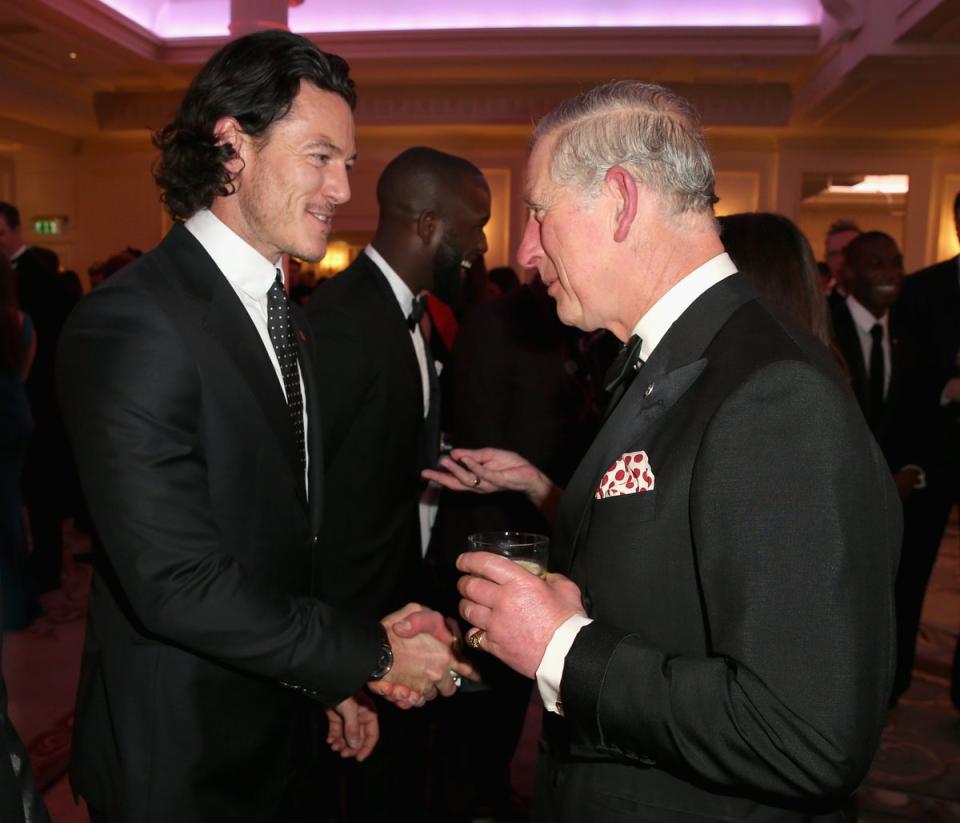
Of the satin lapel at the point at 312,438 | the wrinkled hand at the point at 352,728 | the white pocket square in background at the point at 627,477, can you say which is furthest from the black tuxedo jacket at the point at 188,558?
the white pocket square in background at the point at 627,477

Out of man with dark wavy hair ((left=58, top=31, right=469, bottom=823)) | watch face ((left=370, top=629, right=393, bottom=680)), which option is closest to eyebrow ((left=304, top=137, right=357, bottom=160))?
man with dark wavy hair ((left=58, top=31, right=469, bottom=823))

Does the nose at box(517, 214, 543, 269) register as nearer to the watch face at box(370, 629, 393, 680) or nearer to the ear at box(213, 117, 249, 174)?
the ear at box(213, 117, 249, 174)

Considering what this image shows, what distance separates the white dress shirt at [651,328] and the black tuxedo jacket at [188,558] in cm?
49

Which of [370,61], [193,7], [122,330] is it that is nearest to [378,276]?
[122,330]

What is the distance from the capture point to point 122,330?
4.31ft

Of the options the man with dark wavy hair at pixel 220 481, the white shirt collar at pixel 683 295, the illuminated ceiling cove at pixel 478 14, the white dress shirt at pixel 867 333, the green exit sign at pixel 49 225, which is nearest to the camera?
the white shirt collar at pixel 683 295

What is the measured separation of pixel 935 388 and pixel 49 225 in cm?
1136

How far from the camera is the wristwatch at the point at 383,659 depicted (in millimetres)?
1537

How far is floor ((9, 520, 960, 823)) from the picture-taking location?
111 inches

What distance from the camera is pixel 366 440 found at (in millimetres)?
2281

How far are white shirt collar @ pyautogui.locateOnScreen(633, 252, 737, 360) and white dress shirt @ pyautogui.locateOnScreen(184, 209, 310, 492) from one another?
693 millimetres

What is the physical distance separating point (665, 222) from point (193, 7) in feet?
28.1

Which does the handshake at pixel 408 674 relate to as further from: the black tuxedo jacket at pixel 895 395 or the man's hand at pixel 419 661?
the black tuxedo jacket at pixel 895 395

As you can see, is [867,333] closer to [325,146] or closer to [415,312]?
[415,312]
